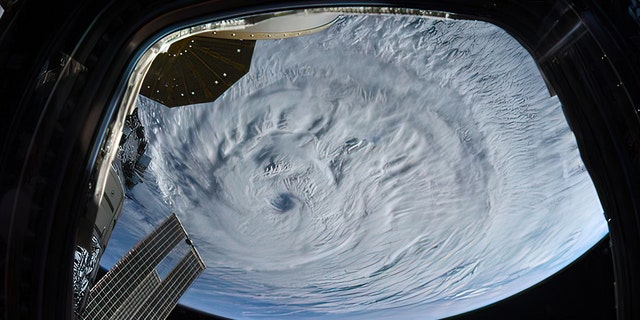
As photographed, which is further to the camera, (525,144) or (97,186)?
(525,144)

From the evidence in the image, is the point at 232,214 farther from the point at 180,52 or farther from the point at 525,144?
the point at 525,144

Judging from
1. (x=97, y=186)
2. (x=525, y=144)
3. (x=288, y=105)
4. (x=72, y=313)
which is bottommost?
(x=72, y=313)

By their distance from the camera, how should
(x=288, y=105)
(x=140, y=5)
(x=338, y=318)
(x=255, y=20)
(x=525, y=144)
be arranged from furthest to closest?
(x=338, y=318) → (x=525, y=144) → (x=288, y=105) → (x=255, y=20) → (x=140, y=5)

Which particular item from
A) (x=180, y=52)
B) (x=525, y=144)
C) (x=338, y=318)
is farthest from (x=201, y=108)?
(x=338, y=318)

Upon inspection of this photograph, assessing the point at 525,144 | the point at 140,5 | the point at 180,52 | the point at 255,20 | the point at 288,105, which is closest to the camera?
the point at 140,5

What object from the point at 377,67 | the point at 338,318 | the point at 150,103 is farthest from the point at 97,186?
the point at 338,318

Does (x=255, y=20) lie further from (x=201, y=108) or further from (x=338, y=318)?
(x=338, y=318)

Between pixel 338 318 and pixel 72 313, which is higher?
pixel 338 318
